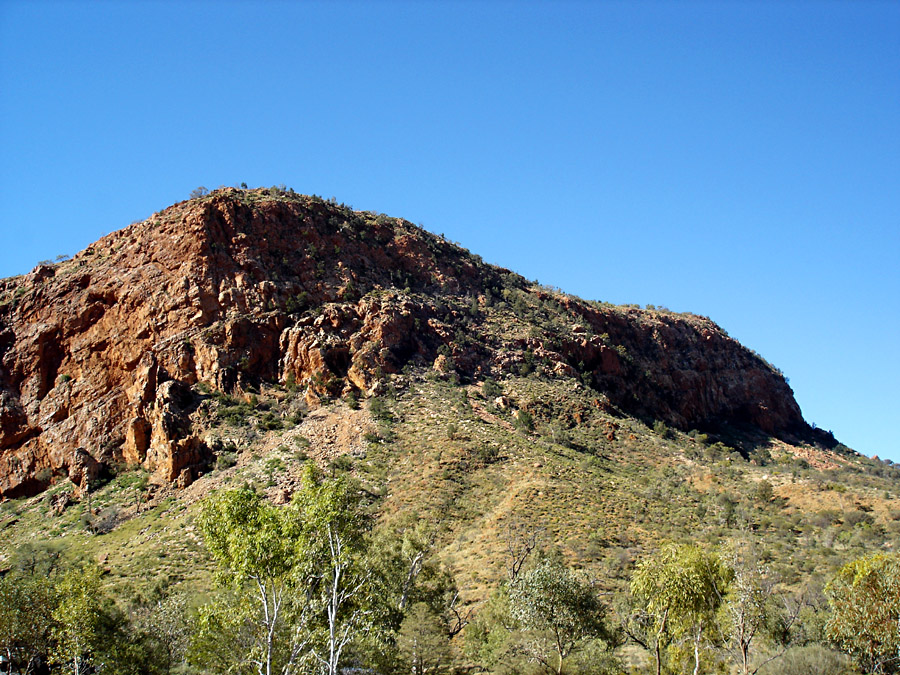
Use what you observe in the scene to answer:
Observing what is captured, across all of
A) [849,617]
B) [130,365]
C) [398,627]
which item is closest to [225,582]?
[398,627]

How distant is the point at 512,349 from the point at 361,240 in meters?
21.8

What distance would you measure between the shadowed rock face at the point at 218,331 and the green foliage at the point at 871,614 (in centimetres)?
4181

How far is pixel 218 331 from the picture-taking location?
5825 cm

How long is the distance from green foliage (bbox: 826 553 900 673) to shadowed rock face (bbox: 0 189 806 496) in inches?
1646

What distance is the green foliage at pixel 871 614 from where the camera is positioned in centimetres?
1972

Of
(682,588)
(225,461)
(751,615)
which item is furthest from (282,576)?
(225,461)

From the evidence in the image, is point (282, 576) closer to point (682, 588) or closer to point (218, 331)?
point (682, 588)

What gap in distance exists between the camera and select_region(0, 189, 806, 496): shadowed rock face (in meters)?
54.2

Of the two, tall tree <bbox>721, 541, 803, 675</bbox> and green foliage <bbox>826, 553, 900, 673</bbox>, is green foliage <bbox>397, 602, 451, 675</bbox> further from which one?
green foliage <bbox>826, 553, 900, 673</bbox>

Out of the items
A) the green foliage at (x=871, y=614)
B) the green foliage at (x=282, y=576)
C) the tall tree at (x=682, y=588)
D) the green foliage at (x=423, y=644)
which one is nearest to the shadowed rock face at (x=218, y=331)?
the green foliage at (x=423, y=644)

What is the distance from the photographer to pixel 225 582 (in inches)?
618

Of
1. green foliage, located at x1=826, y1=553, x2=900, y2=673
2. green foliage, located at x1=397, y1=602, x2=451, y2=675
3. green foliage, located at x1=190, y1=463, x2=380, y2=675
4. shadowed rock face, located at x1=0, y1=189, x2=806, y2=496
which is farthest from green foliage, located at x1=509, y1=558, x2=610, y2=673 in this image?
shadowed rock face, located at x1=0, y1=189, x2=806, y2=496

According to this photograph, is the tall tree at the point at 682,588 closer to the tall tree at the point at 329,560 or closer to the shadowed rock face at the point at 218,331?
the tall tree at the point at 329,560

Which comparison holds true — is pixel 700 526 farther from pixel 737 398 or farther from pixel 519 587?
pixel 737 398
